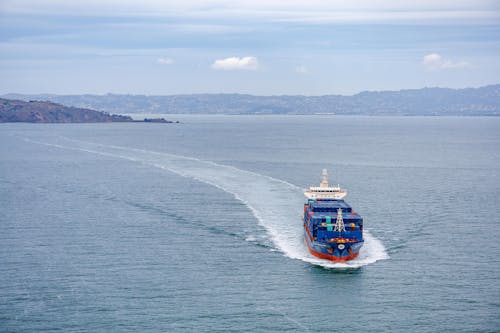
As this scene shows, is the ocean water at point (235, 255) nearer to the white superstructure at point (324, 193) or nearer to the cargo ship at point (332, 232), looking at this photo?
the cargo ship at point (332, 232)

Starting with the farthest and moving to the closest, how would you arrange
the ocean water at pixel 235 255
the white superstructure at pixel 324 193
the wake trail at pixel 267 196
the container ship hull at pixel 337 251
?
1. the white superstructure at pixel 324 193
2. the wake trail at pixel 267 196
3. the container ship hull at pixel 337 251
4. the ocean water at pixel 235 255

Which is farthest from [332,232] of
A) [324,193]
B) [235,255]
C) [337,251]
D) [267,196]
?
[267,196]

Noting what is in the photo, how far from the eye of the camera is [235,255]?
6088 cm

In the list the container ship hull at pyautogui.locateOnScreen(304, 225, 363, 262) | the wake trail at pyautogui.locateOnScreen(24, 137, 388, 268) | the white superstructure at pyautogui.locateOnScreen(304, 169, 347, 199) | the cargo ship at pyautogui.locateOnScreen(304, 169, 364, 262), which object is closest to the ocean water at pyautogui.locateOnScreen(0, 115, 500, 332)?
the wake trail at pyautogui.locateOnScreen(24, 137, 388, 268)

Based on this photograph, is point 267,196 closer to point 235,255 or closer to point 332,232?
point 332,232

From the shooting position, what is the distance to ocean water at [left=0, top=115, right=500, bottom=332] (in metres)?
46.7

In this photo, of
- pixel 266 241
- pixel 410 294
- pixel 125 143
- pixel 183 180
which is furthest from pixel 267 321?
pixel 125 143

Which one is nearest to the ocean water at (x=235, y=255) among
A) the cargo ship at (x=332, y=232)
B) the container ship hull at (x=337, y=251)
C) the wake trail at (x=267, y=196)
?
the wake trail at (x=267, y=196)

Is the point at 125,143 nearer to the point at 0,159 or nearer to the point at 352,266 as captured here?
the point at 0,159

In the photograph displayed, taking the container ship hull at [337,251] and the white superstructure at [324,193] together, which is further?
the white superstructure at [324,193]

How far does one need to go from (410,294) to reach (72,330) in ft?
80.4

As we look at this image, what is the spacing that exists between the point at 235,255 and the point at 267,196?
29429 millimetres

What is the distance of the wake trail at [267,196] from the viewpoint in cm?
6334

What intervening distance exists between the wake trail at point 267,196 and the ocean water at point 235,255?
0.27m
